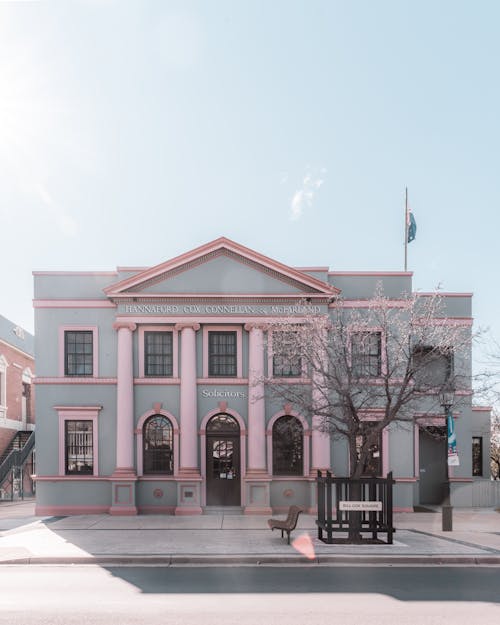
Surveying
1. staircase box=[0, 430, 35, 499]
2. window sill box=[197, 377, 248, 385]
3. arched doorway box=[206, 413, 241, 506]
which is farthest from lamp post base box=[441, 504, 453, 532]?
staircase box=[0, 430, 35, 499]

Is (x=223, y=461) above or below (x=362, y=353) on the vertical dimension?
below

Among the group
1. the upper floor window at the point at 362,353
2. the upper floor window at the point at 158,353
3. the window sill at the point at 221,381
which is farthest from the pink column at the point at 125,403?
the upper floor window at the point at 362,353

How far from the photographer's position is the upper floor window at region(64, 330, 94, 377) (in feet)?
80.5

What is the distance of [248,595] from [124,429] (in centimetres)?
1350

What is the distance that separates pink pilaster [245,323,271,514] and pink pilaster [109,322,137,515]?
4276 millimetres

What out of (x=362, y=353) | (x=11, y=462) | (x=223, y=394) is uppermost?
(x=362, y=353)

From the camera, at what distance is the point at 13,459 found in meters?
33.0

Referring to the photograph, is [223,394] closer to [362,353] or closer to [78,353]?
[78,353]

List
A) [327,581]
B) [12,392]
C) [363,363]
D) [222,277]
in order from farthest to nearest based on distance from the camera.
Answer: [12,392] → [222,277] → [363,363] → [327,581]

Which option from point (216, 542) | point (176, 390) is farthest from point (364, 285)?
point (216, 542)

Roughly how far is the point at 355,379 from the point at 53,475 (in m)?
12.8

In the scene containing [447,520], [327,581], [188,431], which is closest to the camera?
[327,581]

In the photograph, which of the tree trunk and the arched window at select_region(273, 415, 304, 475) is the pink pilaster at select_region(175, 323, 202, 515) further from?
the tree trunk

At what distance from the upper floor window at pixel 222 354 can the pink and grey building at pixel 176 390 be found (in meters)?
0.04
